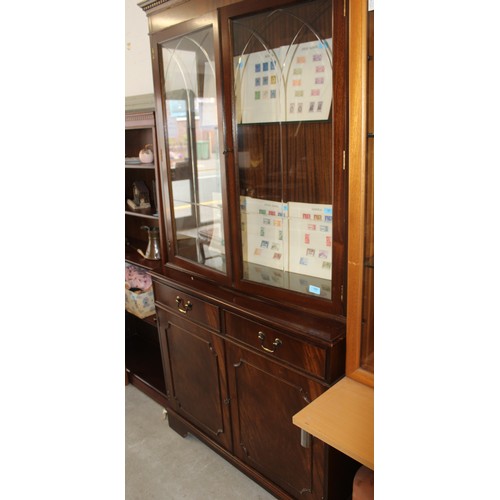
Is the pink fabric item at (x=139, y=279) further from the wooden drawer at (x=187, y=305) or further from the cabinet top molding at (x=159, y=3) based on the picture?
the cabinet top molding at (x=159, y=3)

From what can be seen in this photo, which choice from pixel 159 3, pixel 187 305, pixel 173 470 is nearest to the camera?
pixel 159 3

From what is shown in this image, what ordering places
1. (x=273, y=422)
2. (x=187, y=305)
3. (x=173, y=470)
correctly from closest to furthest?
(x=273, y=422)
(x=187, y=305)
(x=173, y=470)

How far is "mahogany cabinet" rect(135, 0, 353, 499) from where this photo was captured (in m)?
1.33

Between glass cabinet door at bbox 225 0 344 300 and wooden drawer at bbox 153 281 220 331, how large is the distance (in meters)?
0.21

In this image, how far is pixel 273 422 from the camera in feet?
5.08

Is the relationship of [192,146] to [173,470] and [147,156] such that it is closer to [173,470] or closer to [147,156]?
[147,156]

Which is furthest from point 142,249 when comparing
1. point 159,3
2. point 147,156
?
point 159,3

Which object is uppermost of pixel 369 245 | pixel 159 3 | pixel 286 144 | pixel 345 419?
pixel 159 3

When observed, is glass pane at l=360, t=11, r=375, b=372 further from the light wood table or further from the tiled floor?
the tiled floor

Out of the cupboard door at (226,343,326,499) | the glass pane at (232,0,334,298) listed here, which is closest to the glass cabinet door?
the glass pane at (232,0,334,298)

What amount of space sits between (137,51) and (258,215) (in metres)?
1.45

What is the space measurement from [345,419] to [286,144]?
35.8 inches

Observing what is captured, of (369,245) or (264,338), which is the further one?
(264,338)

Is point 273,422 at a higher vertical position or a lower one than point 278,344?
lower
